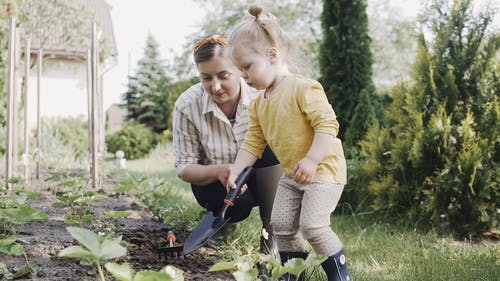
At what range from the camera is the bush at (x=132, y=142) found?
13.4 meters

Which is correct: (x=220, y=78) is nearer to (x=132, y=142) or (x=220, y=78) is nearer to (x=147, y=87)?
(x=132, y=142)

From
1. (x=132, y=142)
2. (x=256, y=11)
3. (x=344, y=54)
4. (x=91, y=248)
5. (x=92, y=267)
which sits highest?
(x=344, y=54)

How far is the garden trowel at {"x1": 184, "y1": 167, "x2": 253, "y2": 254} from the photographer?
201 cm

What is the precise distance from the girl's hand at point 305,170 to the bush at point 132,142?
1177cm

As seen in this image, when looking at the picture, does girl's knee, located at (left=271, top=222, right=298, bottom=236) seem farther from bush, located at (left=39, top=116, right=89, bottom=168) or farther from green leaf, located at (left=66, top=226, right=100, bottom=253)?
bush, located at (left=39, top=116, right=89, bottom=168)

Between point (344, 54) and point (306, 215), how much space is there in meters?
5.18

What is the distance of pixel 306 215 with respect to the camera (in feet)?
6.25

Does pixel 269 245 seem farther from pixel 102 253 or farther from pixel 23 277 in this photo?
pixel 102 253

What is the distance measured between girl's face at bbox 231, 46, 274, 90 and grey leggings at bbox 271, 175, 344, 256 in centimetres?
40

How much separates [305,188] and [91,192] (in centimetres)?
152

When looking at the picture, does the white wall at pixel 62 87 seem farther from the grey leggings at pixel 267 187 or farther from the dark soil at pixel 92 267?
the grey leggings at pixel 267 187

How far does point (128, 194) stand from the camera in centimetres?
429

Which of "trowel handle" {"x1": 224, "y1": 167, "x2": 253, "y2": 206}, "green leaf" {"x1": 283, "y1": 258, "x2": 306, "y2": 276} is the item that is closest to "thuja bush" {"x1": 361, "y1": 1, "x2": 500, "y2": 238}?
"trowel handle" {"x1": 224, "y1": 167, "x2": 253, "y2": 206}

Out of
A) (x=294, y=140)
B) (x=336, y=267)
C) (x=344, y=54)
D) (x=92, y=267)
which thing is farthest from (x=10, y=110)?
(x=344, y=54)
